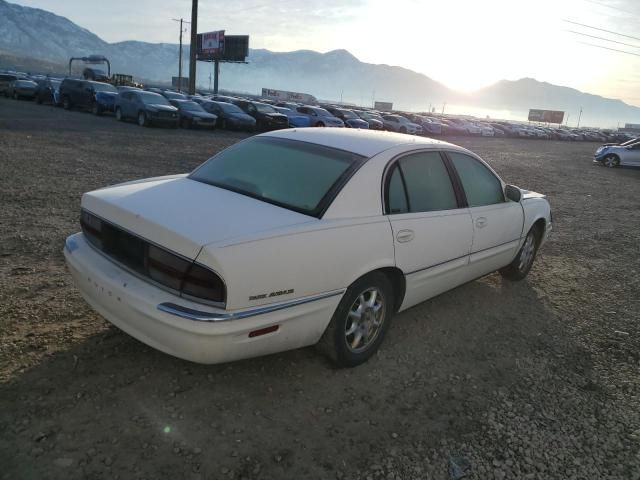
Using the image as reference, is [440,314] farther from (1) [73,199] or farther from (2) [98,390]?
(1) [73,199]

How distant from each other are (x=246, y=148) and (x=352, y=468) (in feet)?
8.20

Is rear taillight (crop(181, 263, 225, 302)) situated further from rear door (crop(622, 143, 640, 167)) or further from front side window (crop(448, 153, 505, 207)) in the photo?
rear door (crop(622, 143, 640, 167))

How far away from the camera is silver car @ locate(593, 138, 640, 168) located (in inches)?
838

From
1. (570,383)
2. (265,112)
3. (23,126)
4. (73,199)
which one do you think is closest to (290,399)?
(570,383)

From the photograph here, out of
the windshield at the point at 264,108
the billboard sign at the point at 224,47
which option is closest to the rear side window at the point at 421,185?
the windshield at the point at 264,108

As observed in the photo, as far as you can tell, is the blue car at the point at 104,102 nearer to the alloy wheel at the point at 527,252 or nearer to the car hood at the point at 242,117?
the car hood at the point at 242,117

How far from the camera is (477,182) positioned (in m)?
4.27

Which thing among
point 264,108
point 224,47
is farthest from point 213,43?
point 264,108

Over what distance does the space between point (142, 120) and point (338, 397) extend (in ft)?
65.6

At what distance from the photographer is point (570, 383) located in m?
3.42

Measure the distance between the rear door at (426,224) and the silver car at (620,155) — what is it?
22038mm

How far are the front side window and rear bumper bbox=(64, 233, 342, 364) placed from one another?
1.87 metres

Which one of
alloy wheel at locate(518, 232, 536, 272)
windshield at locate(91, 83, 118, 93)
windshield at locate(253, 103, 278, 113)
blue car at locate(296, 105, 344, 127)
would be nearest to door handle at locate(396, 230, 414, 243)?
alloy wheel at locate(518, 232, 536, 272)

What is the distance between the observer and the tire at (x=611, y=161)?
2187 cm
